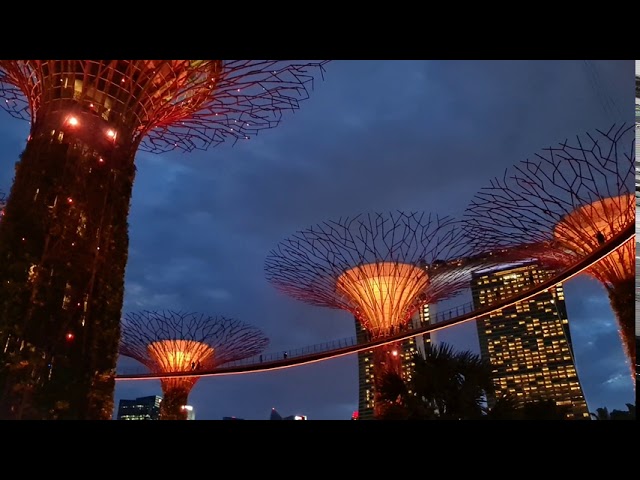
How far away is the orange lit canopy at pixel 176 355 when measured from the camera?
24.2 m

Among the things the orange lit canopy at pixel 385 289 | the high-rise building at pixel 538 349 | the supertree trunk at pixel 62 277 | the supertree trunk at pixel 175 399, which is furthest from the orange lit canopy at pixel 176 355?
the high-rise building at pixel 538 349

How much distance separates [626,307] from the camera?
14758mm

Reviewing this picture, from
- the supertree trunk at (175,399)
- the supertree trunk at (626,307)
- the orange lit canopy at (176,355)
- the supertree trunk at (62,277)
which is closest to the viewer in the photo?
the supertree trunk at (62,277)

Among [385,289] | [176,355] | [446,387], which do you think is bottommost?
[446,387]

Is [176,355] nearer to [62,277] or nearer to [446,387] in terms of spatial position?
[62,277]

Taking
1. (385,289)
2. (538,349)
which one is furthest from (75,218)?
(538,349)

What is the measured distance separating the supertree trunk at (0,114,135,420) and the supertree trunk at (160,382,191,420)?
14.6 meters

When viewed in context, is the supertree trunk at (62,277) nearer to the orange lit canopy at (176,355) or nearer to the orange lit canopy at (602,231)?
the orange lit canopy at (602,231)

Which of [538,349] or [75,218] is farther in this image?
[538,349]

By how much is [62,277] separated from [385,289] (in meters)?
11.6

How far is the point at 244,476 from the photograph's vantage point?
3.22 meters

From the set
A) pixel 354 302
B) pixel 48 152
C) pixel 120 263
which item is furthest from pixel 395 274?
pixel 48 152

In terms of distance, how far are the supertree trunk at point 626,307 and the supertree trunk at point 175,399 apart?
16.3m
